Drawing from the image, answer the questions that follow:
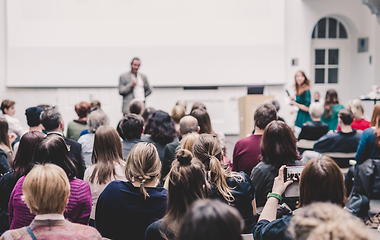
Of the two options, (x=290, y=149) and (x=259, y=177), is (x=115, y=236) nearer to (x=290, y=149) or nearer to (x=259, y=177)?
(x=259, y=177)

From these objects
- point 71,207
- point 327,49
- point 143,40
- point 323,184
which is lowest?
point 71,207

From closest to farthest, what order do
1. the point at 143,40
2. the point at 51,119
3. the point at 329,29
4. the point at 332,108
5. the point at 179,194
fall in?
the point at 179,194 → the point at 51,119 → the point at 332,108 → the point at 143,40 → the point at 329,29

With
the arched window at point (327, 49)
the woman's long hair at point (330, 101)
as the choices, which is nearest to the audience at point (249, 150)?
the woman's long hair at point (330, 101)

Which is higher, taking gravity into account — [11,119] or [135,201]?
[11,119]

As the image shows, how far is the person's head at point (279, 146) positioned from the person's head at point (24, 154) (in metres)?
1.52

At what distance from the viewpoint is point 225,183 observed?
215 cm

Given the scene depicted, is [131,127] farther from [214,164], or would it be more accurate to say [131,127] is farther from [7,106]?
[7,106]

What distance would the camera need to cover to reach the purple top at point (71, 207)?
2.04 m

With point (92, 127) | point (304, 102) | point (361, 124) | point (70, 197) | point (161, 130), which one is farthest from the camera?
point (304, 102)

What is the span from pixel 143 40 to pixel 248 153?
5947 mm

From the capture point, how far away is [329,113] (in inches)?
232

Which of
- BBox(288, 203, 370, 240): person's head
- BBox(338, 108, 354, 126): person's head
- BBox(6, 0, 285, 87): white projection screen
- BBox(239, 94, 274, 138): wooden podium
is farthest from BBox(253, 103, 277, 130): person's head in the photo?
BBox(6, 0, 285, 87): white projection screen

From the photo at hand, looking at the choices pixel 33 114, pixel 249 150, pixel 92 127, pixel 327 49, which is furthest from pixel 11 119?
pixel 327 49

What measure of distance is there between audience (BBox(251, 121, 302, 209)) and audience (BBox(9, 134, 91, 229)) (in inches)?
42.4
